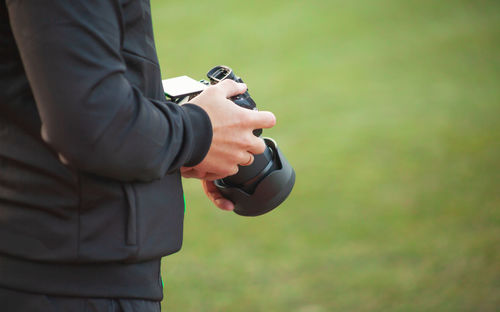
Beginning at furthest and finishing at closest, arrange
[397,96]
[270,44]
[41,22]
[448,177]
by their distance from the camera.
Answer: [270,44] < [397,96] < [448,177] < [41,22]

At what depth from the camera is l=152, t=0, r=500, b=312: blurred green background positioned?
3.06 metres

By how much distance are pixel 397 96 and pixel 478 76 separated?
92cm

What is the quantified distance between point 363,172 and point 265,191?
3055 millimetres

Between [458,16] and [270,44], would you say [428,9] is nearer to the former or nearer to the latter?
[458,16]

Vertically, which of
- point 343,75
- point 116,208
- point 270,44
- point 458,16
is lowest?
point 270,44

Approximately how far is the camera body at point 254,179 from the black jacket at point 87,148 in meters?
0.22

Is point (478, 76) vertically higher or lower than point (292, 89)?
higher

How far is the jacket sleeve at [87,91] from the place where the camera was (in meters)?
0.87

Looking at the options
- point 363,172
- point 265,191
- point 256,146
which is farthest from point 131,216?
point 363,172

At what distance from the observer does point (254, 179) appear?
4.47 feet

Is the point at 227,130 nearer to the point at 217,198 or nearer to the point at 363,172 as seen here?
the point at 217,198

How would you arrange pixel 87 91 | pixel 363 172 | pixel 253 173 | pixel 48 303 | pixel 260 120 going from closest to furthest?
pixel 87 91 < pixel 48 303 < pixel 260 120 < pixel 253 173 < pixel 363 172

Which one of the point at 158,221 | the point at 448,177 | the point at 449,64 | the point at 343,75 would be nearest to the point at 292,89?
the point at 343,75

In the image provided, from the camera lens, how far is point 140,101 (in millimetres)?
984
